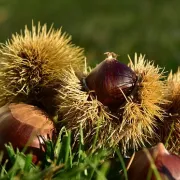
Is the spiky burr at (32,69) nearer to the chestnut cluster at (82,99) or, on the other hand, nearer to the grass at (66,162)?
the chestnut cluster at (82,99)

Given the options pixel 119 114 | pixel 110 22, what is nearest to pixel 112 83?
pixel 119 114

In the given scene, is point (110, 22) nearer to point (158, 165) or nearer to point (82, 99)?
point (82, 99)

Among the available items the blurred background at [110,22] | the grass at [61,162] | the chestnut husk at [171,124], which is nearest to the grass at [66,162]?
the grass at [61,162]

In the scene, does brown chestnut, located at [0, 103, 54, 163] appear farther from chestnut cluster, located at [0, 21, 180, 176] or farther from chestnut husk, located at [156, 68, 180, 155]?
chestnut husk, located at [156, 68, 180, 155]

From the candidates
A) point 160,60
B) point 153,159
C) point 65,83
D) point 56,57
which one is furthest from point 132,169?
point 160,60

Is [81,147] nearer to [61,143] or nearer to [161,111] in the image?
[61,143]

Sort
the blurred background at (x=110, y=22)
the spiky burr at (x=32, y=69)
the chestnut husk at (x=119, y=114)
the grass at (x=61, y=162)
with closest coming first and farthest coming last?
the grass at (x=61, y=162), the chestnut husk at (x=119, y=114), the spiky burr at (x=32, y=69), the blurred background at (x=110, y=22)
